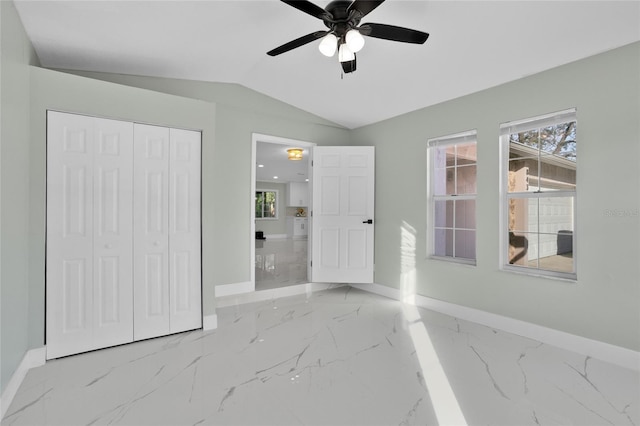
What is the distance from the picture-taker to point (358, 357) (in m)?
2.62

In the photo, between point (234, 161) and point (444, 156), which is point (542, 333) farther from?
point (234, 161)

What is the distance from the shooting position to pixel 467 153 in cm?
376

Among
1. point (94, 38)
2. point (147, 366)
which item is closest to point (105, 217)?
point (147, 366)

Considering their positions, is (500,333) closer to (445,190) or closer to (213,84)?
(445,190)

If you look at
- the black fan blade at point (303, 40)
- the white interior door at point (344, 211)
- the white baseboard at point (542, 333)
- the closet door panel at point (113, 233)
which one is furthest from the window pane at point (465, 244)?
the closet door panel at point (113, 233)

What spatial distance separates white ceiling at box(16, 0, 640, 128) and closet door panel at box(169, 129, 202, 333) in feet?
2.93

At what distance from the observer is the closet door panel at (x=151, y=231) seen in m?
2.87

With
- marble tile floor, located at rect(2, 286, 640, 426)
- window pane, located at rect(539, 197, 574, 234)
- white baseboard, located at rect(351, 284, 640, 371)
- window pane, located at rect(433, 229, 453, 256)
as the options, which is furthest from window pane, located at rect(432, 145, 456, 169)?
marble tile floor, located at rect(2, 286, 640, 426)

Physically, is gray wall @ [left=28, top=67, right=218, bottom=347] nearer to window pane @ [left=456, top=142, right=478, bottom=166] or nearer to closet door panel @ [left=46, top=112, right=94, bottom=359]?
closet door panel @ [left=46, top=112, right=94, bottom=359]

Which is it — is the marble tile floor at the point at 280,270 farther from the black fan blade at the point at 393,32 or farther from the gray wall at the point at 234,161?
the black fan blade at the point at 393,32

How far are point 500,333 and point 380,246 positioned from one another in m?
1.85

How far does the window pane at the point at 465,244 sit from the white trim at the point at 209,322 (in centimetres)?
284

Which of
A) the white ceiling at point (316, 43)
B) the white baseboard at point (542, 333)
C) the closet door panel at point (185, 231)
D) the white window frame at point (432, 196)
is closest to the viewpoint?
the white ceiling at point (316, 43)

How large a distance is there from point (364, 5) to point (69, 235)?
2.78m
